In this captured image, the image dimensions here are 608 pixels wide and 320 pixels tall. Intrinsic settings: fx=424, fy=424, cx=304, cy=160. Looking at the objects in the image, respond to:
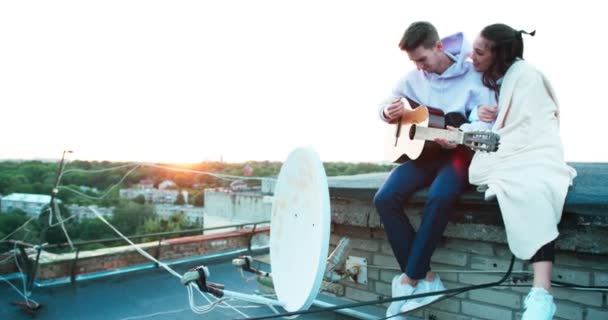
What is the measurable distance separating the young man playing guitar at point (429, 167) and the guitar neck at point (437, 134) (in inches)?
1.6

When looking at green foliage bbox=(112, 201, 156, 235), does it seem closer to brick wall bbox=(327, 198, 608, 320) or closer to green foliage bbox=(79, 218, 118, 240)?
green foliage bbox=(79, 218, 118, 240)

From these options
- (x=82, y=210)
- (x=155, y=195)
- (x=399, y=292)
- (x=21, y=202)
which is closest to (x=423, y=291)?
(x=399, y=292)

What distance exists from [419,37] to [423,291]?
152cm

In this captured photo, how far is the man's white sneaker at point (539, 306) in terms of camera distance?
180cm

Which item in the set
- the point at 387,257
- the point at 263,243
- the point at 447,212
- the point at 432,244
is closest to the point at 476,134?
the point at 447,212

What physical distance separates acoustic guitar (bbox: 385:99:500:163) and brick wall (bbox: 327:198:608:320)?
1.31ft

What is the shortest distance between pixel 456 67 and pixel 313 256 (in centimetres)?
146

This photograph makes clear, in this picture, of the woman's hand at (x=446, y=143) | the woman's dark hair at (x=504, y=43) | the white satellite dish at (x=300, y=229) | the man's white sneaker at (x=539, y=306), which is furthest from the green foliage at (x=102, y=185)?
the man's white sneaker at (x=539, y=306)

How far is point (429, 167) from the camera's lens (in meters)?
2.60

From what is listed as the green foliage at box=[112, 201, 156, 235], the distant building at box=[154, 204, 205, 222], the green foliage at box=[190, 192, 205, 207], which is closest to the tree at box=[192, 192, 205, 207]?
the green foliage at box=[190, 192, 205, 207]

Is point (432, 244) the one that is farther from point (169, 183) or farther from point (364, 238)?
point (169, 183)

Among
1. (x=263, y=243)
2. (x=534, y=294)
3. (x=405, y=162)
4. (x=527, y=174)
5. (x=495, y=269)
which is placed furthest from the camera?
(x=263, y=243)

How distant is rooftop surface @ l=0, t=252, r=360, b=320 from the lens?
11.7 ft

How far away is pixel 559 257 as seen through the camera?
2264 mm
